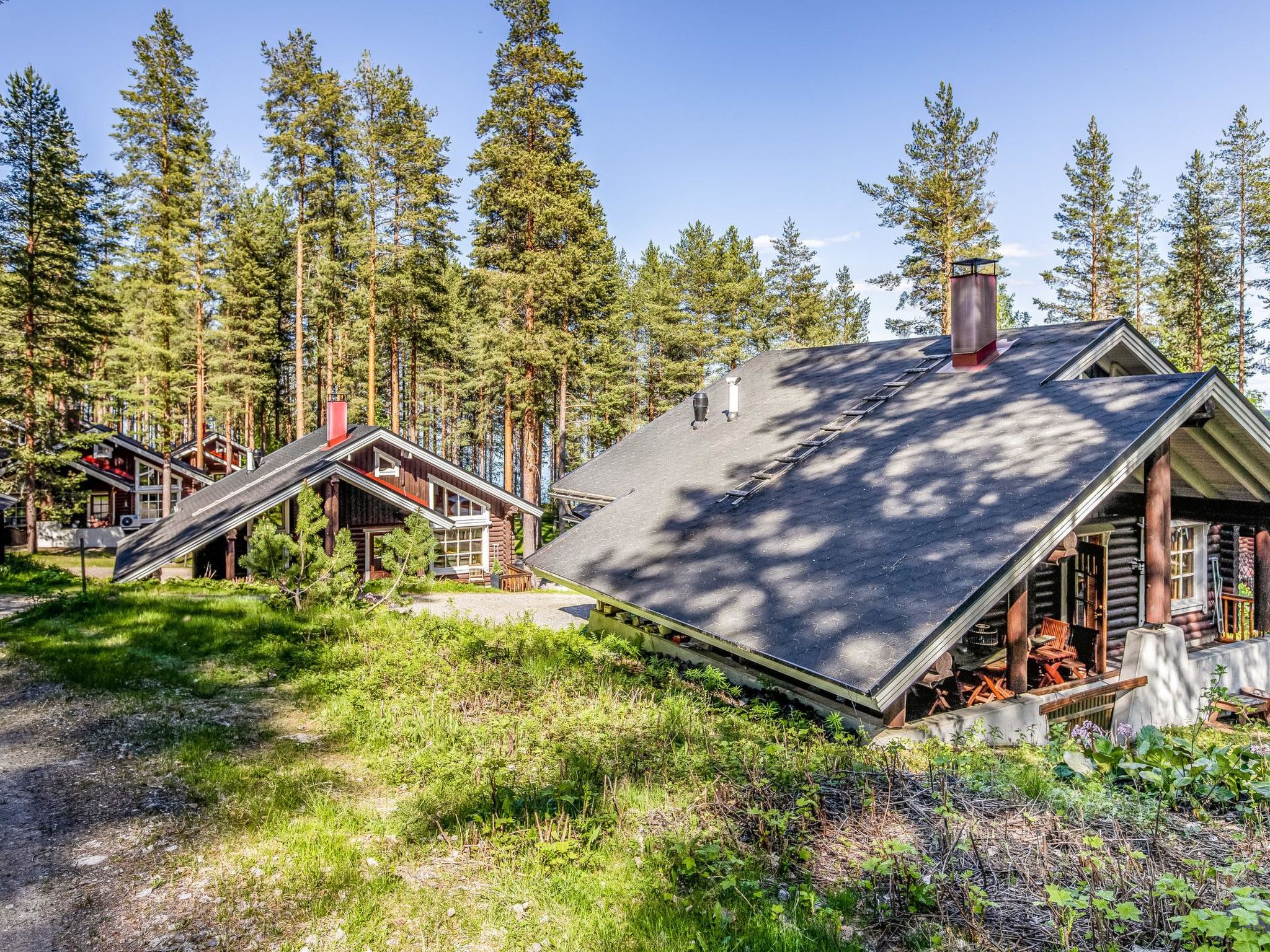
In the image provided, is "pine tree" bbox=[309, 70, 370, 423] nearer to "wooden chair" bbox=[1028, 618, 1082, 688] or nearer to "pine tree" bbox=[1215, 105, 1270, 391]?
"wooden chair" bbox=[1028, 618, 1082, 688]

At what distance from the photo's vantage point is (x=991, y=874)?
357cm

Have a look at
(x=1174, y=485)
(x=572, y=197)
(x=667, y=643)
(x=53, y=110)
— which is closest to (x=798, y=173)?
(x=572, y=197)

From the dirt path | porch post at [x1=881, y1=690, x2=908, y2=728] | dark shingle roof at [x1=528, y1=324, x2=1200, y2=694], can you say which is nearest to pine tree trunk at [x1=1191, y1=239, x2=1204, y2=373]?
dark shingle roof at [x1=528, y1=324, x2=1200, y2=694]

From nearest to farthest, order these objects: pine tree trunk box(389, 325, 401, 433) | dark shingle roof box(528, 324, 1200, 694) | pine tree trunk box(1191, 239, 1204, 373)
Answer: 1. dark shingle roof box(528, 324, 1200, 694)
2. pine tree trunk box(389, 325, 401, 433)
3. pine tree trunk box(1191, 239, 1204, 373)

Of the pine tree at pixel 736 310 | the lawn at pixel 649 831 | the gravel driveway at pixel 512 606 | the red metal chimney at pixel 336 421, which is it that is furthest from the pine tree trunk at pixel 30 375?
the pine tree at pixel 736 310

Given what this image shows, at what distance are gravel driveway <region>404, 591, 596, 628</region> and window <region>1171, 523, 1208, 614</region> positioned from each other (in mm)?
10582

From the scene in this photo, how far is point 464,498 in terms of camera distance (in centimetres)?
2344

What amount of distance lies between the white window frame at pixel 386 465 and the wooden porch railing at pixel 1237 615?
68.7 ft

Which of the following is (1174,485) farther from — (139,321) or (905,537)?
(139,321)

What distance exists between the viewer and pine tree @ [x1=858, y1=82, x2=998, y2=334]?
81.5ft

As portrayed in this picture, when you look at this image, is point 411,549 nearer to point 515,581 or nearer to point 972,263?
point 515,581

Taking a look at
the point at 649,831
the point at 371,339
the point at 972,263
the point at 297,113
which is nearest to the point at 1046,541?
the point at 649,831

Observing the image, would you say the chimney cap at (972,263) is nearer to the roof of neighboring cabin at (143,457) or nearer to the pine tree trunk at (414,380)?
the pine tree trunk at (414,380)

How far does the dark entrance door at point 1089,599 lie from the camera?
9555mm
